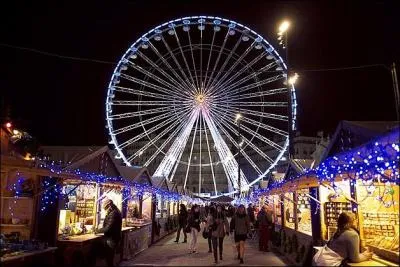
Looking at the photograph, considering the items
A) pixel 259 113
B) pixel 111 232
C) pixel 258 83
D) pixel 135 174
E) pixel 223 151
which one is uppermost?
pixel 258 83

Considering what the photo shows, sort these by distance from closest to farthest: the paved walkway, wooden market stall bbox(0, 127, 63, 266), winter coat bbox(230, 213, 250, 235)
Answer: wooden market stall bbox(0, 127, 63, 266)
the paved walkway
winter coat bbox(230, 213, 250, 235)

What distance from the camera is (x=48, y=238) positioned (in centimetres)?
961

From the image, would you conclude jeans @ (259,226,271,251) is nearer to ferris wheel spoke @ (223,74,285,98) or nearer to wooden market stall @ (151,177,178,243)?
wooden market stall @ (151,177,178,243)

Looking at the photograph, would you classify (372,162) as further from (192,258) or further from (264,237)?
(264,237)

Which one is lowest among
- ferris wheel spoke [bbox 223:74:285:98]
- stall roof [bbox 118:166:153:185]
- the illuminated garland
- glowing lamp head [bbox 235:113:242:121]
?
the illuminated garland

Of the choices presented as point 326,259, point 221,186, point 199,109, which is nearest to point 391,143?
point 326,259

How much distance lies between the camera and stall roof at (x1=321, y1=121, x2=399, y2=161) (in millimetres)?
8572

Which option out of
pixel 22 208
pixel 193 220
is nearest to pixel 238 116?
pixel 193 220

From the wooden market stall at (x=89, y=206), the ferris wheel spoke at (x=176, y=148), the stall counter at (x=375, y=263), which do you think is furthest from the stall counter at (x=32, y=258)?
the ferris wheel spoke at (x=176, y=148)

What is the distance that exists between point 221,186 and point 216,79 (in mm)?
64145

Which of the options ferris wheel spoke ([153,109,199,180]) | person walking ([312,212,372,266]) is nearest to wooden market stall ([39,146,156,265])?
person walking ([312,212,372,266])

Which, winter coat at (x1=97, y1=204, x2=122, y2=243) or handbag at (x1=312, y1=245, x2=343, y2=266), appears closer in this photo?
handbag at (x1=312, y1=245, x2=343, y2=266)

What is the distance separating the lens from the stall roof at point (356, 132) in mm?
8572

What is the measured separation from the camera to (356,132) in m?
9.25
